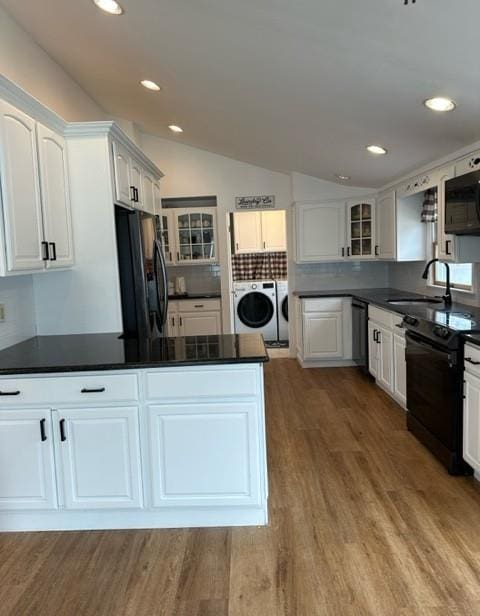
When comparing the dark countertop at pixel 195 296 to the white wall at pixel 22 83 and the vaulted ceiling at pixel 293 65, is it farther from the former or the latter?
the white wall at pixel 22 83

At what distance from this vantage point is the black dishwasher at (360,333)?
15.5ft

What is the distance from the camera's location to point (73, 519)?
2311 mm

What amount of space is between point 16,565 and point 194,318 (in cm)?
402

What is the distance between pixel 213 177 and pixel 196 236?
0.78 metres

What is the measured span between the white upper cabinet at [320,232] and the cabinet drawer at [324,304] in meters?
0.55

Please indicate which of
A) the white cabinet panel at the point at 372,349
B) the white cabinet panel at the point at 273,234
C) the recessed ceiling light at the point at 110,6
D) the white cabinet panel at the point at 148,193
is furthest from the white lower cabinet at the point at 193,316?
the recessed ceiling light at the point at 110,6

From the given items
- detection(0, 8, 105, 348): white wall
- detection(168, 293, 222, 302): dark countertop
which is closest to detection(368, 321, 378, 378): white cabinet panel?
detection(168, 293, 222, 302): dark countertop

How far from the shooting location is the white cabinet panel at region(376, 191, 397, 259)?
4684 mm

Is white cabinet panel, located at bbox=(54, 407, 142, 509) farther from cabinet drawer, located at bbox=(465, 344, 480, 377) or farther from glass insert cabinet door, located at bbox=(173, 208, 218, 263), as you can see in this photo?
glass insert cabinet door, located at bbox=(173, 208, 218, 263)

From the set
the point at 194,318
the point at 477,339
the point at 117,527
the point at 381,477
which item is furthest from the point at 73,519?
the point at 194,318

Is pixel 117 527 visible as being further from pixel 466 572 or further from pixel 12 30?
pixel 12 30

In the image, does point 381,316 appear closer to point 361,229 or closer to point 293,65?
point 361,229

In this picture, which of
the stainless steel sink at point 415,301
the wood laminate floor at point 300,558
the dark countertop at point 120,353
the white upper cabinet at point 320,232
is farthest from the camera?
the white upper cabinet at point 320,232

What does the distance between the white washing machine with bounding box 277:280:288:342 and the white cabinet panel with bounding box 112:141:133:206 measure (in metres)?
3.55
